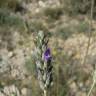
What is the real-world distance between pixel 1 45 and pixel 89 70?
122 centimetres

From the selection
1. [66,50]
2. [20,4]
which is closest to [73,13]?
[20,4]

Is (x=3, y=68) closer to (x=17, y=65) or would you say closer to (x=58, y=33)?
(x=17, y=65)

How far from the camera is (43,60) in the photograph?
60.9 inches

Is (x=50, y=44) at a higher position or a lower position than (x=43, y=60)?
lower

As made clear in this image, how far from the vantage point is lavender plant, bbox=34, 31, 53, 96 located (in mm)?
1519

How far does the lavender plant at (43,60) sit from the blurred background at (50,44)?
1217 millimetres

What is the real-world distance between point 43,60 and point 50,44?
11.6ft

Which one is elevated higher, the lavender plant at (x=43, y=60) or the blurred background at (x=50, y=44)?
the lavender plant at (x=43, y=60)

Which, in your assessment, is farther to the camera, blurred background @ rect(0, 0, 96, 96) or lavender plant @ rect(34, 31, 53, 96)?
blurred background @ rect(0, 0, 96, 96)

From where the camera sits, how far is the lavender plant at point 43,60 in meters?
1.52

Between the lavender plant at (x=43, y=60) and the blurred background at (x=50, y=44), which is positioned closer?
the lavender plant at (x=43, y=60)

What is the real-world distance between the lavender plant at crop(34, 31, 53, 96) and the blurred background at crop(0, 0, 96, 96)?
1.22 metres

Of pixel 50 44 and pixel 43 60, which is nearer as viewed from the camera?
pixel 43 60

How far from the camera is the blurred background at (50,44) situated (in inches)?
152
